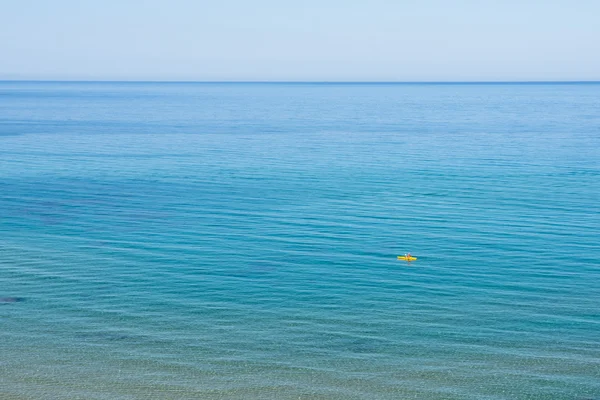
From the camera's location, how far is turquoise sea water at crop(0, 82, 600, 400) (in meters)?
29.4

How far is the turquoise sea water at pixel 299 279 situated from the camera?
2936 centimetres

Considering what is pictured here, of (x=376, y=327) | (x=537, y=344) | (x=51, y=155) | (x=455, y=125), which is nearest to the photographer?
(x=537, y=344)

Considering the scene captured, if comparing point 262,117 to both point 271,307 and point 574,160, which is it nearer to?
point 574,160

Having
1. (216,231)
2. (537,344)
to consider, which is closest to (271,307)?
(537,344)

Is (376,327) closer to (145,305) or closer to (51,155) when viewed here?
(145,305)

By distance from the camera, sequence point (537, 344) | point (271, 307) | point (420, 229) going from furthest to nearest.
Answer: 1. point (420, 229)
2. point (271, 307)
3. point (537, 344)

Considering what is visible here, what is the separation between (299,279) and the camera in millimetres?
41375

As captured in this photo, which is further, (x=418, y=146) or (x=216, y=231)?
(x=418, y=146)

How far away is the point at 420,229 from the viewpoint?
52.2 meters

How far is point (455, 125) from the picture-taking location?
140500mm

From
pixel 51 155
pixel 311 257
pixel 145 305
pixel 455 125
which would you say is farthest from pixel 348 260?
pixel 455 125

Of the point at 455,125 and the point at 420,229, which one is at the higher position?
the point at 420,229

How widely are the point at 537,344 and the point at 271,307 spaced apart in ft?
41.1

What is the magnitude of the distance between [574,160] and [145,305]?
63075mm
